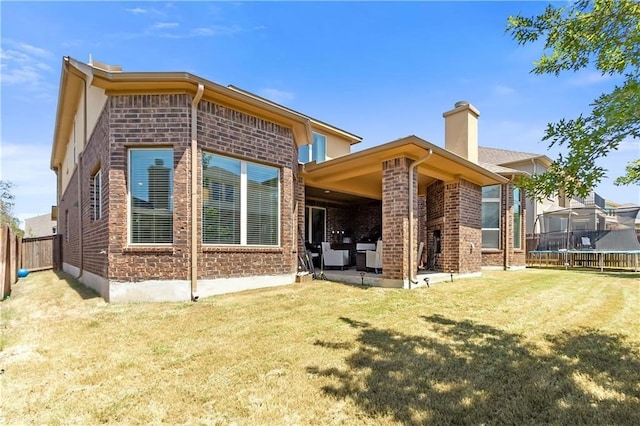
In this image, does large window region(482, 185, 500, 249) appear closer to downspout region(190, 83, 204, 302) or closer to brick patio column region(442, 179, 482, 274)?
brick patio column region(442, 179, 482, 274)

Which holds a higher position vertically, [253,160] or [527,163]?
[527,163]

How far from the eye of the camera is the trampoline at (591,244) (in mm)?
14096

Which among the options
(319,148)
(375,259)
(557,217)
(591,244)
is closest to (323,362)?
(375,259)

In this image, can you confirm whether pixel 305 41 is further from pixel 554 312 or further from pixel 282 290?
pixel 554 312

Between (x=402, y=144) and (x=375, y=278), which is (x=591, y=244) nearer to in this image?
(x=375, y=278)

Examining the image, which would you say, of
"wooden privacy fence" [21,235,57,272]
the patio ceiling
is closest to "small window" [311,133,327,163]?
the patio ceiling

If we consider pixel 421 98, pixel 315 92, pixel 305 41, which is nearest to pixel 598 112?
pixel 421 98

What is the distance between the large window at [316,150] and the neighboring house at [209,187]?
8.80 ft

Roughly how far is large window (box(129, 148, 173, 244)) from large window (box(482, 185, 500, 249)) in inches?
448

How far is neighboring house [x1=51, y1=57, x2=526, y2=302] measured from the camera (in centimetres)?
642

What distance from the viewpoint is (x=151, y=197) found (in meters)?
6.59

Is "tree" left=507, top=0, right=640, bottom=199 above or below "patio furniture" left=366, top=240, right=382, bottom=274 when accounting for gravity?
above

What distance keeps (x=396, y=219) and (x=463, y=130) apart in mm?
5931

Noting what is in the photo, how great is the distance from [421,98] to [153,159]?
23.3 ft
